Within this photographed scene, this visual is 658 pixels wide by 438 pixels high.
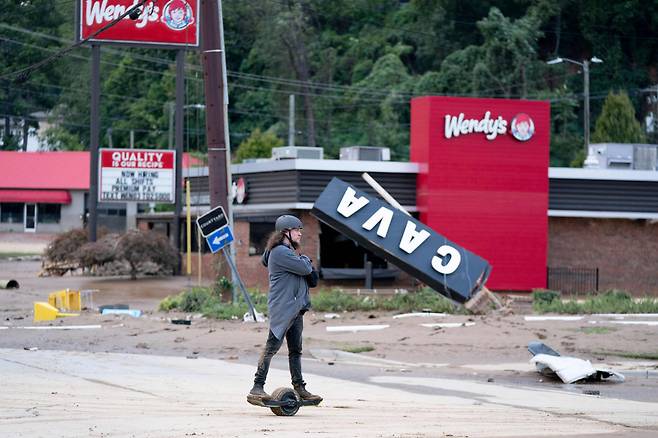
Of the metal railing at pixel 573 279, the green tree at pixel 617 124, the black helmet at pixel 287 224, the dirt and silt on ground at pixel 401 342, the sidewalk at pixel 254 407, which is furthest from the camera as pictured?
the green tree at pixel 617 124

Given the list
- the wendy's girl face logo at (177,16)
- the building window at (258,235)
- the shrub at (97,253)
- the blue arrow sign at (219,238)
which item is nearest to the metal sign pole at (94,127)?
the shrub at (97,253)

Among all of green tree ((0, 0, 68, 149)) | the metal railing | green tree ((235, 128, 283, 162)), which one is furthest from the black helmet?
green tree ((235, 128, 283, 162))

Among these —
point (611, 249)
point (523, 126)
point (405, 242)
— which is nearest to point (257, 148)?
point (611, 249)

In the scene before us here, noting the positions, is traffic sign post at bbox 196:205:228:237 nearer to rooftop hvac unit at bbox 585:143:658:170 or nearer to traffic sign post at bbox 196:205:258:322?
traffic sign post at bbox 196:205:258:322

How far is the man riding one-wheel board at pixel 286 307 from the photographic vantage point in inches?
434

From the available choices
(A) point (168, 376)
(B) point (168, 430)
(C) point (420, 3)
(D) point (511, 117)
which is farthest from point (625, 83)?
(B) point (168, 430)

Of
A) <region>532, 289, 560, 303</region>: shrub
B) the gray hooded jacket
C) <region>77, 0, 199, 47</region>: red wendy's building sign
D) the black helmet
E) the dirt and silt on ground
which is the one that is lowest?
the dirt and silt on ground

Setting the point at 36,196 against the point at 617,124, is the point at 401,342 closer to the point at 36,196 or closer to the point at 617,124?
the point at 617,124

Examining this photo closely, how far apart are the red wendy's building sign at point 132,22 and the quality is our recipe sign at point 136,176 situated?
665 centimetres

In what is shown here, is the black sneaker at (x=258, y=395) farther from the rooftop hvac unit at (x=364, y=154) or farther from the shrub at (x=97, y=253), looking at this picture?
the shrub at (x=97, y=253)

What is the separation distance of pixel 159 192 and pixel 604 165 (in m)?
17.2

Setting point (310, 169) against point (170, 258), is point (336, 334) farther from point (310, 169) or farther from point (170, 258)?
point (170, 258)

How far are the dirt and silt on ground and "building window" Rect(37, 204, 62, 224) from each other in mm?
55816

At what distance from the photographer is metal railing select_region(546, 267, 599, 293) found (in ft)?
114
